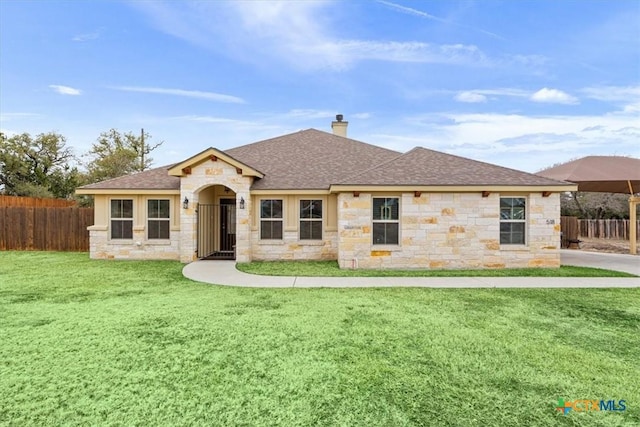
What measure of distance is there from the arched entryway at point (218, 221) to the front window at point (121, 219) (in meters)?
2.86

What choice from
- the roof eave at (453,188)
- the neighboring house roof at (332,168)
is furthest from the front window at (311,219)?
the roof eave at (453,188)

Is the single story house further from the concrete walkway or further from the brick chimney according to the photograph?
the brick chimney

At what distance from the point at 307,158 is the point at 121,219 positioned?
8.23 metres

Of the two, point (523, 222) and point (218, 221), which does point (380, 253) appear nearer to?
point (523, 222)

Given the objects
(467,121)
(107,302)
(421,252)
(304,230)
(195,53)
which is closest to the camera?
(107,302)

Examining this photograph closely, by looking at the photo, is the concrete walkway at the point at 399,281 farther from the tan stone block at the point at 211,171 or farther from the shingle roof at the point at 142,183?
the shingle roof at the point at 142,183

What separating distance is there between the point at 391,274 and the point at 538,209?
222 inches

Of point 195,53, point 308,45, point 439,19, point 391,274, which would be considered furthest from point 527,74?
point 195,53

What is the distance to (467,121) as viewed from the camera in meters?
20.6

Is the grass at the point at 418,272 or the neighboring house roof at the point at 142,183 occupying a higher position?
the neighboring house roof at the point at 142,183

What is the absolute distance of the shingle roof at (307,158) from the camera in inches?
516

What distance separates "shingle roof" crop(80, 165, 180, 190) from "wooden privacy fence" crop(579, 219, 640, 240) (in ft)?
88.8

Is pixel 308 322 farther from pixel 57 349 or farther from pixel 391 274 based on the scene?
pixel 391 274

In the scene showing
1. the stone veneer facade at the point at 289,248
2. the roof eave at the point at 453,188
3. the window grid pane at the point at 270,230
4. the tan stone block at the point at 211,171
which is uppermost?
the tan stone block at the point at 211,171
